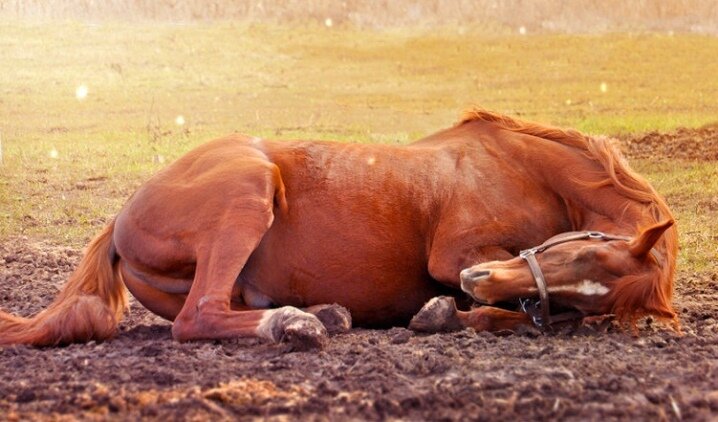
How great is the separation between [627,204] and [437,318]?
1.18 metres

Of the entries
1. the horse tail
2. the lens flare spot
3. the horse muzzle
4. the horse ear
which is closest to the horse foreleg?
the horse muzzle

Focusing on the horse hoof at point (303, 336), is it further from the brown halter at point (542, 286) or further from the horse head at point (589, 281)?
the brown halter at point (542, 286)

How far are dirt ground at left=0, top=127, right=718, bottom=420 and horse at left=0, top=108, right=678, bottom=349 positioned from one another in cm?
25

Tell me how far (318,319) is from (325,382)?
3.12 ft

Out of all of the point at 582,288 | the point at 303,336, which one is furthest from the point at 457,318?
the point at 303,336

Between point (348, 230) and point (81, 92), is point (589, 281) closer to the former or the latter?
point (348, 230)

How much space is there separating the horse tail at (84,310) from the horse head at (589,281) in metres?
1.93

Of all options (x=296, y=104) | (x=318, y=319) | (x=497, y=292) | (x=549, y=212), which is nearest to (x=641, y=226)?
(x=549, y=212)

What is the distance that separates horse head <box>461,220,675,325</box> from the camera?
4.87 meters

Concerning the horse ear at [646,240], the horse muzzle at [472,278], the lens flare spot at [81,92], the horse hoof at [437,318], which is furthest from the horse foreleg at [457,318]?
the lens flare spot at [81,92]

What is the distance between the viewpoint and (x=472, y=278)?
487 centimetres

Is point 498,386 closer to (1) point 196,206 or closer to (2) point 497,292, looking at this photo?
(2) point 497,292

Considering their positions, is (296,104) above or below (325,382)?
below

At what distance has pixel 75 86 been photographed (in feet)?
51.8
